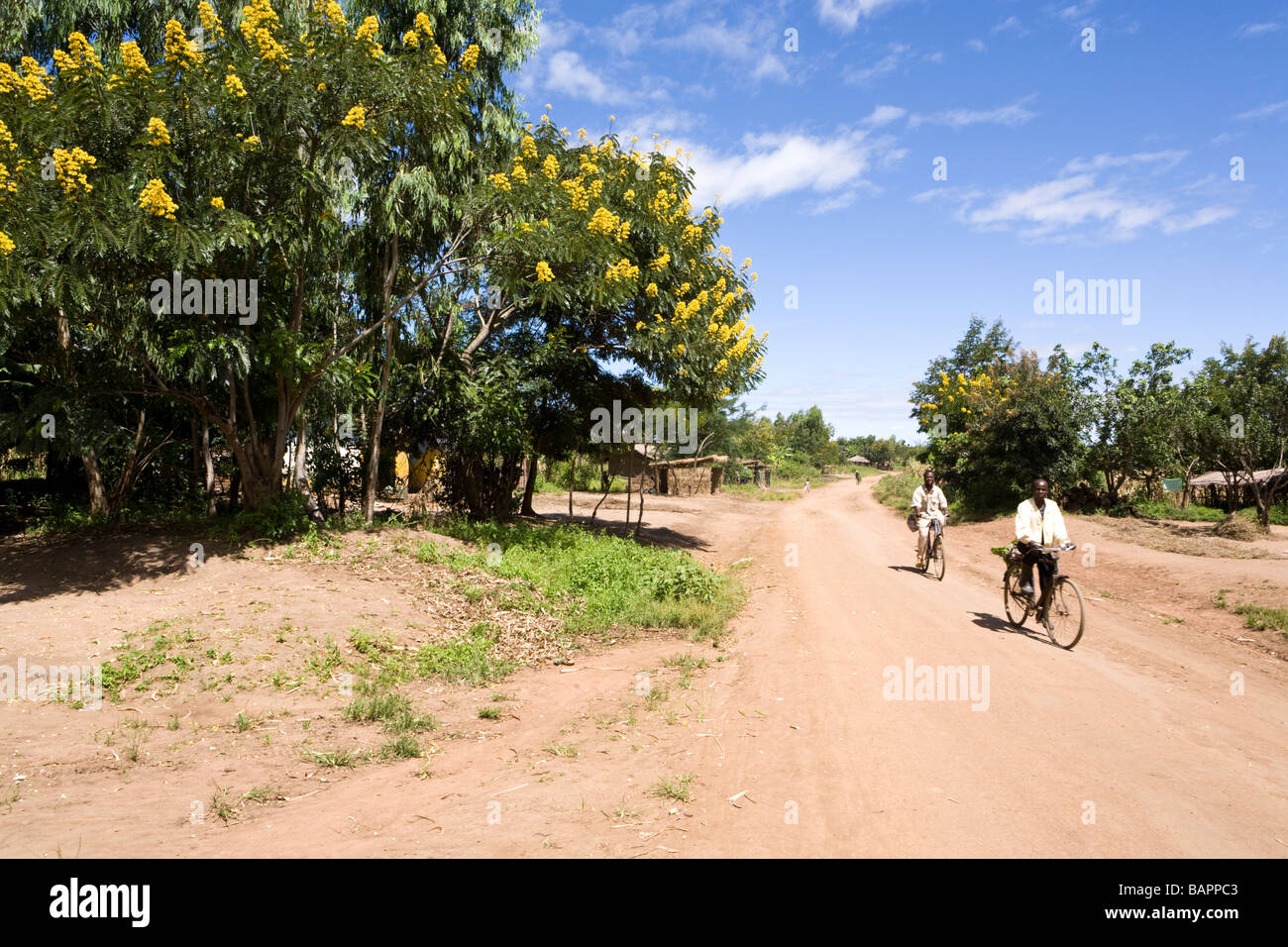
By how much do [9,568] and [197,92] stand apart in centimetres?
698

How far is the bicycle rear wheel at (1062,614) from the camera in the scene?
8375 mm

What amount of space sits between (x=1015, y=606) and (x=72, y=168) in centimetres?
1294

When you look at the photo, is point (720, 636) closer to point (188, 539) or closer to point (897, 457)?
point (188, 539)

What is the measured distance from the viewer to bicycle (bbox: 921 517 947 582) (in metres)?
12.6

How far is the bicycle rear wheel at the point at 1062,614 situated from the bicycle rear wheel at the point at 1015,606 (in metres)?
0.28

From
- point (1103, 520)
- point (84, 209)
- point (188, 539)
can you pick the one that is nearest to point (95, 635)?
point (188, 539)

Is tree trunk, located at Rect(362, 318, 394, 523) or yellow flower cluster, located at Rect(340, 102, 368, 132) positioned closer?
yellow flower cluster, located at Rect(340, 102, 368, 132)

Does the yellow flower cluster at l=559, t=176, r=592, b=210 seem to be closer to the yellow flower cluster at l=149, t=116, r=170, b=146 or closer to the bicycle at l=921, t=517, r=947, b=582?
the yellow flower cluster at l=149, t=116, r=170, b=146

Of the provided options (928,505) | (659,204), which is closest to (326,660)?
(928,505)

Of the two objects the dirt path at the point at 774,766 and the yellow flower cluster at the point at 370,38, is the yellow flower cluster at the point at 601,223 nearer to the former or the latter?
the yellow flower cluster at the point at 370,38

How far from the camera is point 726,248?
1711 centimetres

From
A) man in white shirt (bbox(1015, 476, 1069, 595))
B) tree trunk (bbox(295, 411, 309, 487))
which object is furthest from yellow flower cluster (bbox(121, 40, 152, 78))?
man in white shirt (bbox(1015, 476, 1069, 595))

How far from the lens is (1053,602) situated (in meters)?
8.79

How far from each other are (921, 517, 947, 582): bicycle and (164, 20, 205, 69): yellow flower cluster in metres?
13.2
